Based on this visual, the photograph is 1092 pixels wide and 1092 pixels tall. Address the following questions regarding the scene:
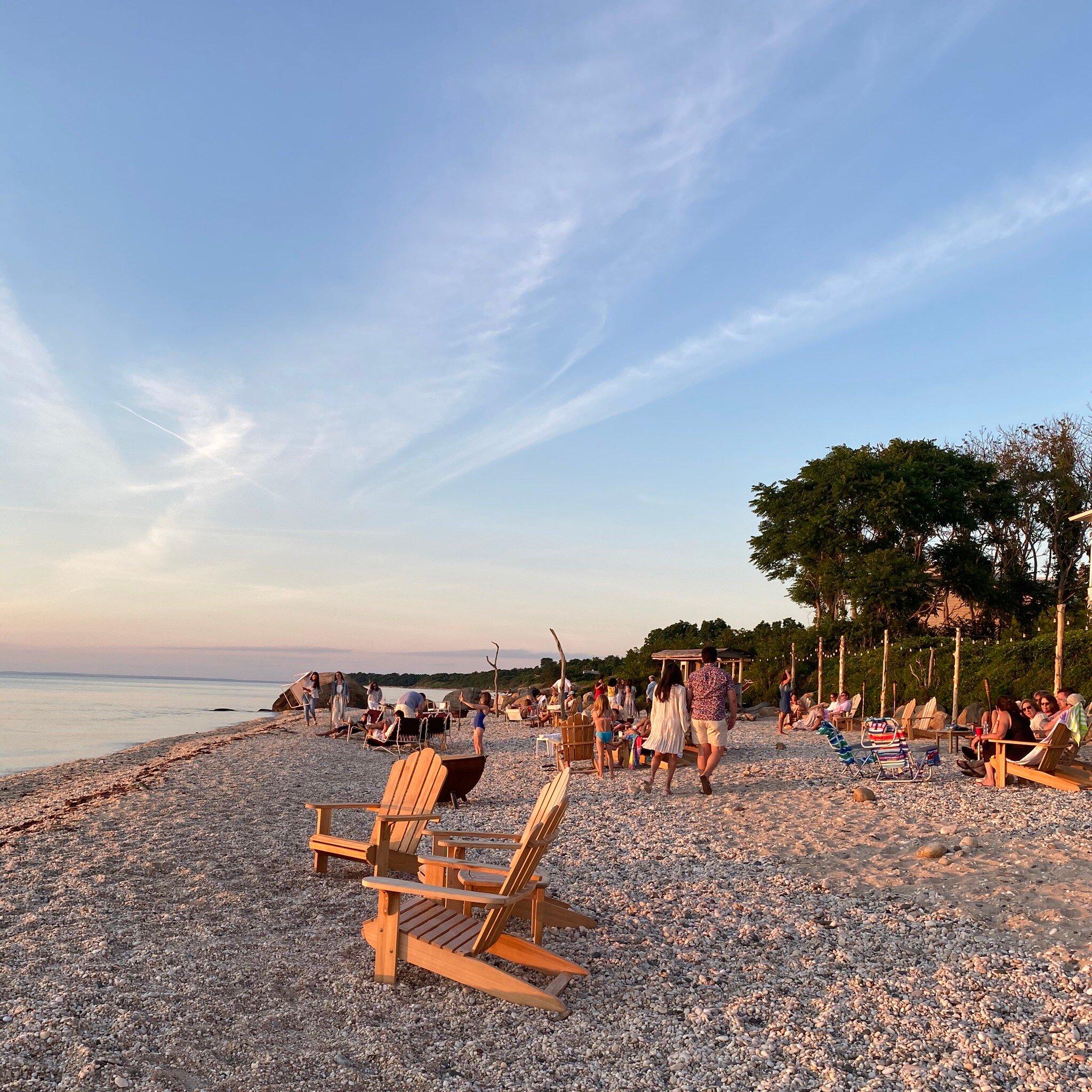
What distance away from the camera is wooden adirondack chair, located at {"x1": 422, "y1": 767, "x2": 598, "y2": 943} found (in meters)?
4.03

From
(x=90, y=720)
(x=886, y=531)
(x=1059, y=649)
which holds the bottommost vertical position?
(x=90, y=720)

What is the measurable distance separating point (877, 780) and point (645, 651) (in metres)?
33.9

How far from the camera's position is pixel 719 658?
23.3 metres

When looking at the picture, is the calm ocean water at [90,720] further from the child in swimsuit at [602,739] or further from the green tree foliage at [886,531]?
the green tree foliage at [886,531]

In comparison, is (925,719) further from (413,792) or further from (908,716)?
(413,792)

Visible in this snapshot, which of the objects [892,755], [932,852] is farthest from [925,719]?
[932,852]

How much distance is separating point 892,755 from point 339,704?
48.9 feet

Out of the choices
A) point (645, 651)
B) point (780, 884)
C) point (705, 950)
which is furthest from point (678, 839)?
point (645, 651)

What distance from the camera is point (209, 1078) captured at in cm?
284

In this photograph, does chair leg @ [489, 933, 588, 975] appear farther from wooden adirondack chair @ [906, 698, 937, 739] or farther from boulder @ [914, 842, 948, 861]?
wooden adirondack chair @ [906, 698, 937, 739]

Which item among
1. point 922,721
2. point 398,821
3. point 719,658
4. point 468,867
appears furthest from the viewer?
point 719,658

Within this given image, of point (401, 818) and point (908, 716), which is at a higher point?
point (401, 818)

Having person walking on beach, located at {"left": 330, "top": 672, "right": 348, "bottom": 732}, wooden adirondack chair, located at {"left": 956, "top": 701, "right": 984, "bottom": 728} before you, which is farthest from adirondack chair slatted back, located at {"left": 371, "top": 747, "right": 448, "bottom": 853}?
person walking on beach, located at {"left": 330, "top": 672, "right": 348, "bottom": 732}

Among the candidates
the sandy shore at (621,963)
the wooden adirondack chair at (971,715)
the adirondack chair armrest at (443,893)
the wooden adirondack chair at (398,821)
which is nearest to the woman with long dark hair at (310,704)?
the sandy shore at (621,963)
